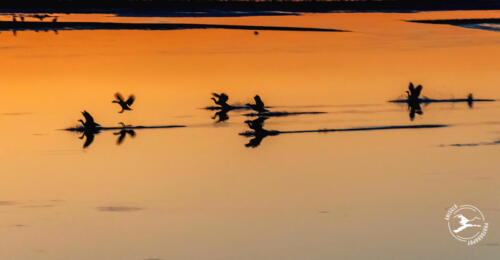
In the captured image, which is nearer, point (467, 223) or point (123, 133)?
point (467, 223)

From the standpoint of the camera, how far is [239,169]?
70.6 feet

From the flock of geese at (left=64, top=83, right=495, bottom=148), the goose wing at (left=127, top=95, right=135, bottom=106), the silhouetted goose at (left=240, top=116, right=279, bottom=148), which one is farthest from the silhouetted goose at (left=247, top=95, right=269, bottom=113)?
the goose wing at (left=127, top=95, right=135, bottom=106)

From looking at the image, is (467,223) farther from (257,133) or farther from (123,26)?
(123,26)

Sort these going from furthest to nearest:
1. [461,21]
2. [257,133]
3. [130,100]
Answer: [461,21]
[130,100]
[257,133]

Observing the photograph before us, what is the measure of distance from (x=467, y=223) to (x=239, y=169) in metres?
6.10

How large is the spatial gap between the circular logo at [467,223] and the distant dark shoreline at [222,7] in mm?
56515

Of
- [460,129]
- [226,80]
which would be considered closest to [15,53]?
[226,80]

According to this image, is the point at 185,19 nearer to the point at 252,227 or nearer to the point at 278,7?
the point at 278,7

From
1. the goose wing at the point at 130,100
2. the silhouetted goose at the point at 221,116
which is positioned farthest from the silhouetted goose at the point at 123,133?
the silhouetted goose at the point at 221,116

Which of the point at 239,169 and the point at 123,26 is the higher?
the point at 123,26

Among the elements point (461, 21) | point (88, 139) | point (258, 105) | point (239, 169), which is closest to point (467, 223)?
point (239, 169)

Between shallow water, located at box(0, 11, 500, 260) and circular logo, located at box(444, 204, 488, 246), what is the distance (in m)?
0.13

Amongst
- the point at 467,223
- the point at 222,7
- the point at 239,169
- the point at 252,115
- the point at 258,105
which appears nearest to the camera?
the point at 467,223

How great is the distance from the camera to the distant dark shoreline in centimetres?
7588
